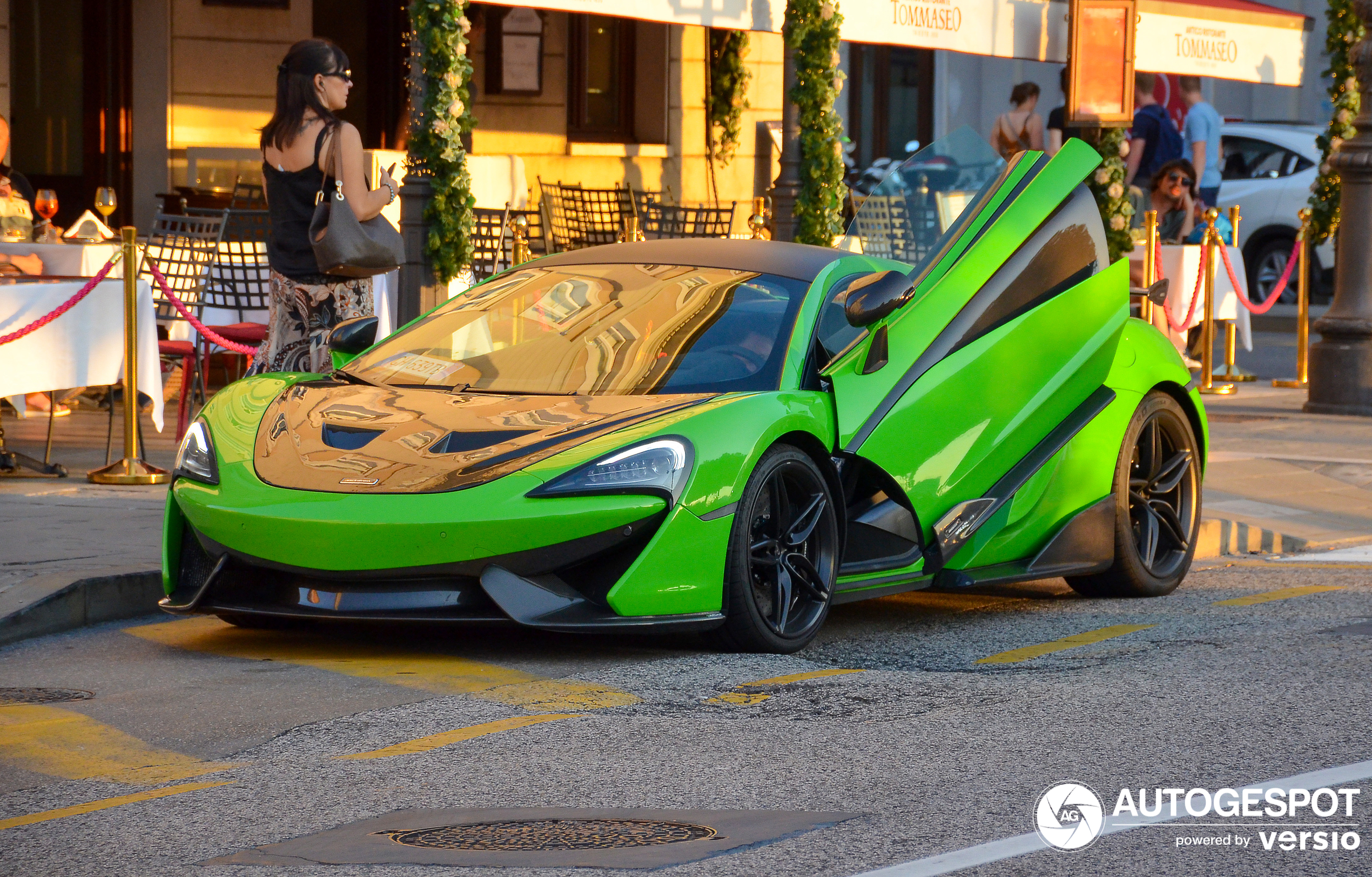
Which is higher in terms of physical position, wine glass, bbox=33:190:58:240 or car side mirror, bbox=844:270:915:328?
wine glass, bbox=33:190:58:240

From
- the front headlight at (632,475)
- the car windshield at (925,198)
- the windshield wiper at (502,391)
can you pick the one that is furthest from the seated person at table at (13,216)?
the front headlight at (632,475)

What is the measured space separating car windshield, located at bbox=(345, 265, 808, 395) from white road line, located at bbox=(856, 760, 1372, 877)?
2.23m

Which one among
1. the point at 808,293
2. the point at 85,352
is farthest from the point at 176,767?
the point at 85,352

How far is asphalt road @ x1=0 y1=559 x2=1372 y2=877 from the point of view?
4.18m

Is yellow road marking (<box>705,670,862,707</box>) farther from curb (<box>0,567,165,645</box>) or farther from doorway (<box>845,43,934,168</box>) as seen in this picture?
doorway (<box>845,43,934,168</box>)

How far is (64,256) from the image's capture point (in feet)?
37.4

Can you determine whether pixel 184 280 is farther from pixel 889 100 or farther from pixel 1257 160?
pixel 889 100

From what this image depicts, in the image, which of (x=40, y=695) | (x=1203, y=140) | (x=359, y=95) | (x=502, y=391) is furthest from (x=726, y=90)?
(x=40, y=695)

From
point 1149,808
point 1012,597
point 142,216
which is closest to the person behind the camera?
point 1149,808

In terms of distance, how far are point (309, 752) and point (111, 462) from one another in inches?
208

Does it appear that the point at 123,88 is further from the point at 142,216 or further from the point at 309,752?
the point at 309,752

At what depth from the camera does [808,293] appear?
6.68 meters

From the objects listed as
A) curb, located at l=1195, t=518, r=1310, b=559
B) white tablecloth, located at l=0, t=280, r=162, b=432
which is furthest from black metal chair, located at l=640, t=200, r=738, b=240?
curb, located at l=1195, t=518, r=1310, b=559

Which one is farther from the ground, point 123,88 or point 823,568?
point 123,88
